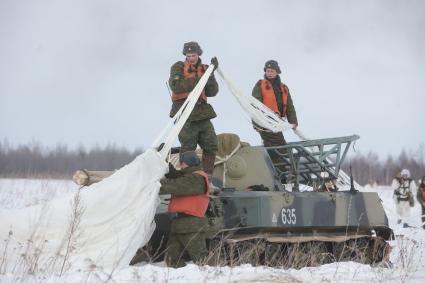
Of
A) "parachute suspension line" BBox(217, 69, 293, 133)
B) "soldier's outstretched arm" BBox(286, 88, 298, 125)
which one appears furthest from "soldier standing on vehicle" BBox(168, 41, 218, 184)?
"soldier's outstretched arm" BBox(286, 88, 298, 125)

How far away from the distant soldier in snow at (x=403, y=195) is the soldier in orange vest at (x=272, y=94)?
10978mm

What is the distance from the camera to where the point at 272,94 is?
40.0 feet

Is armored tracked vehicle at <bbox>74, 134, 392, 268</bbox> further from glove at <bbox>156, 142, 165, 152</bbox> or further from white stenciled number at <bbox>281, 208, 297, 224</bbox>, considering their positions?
glove at <bbox>156, 142, 165, 152</bbox>

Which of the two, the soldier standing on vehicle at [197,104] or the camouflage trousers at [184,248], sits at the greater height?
the soldier standing on vehicle at [197,104]

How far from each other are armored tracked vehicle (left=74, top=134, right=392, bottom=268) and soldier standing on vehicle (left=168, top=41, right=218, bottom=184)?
1.92ft

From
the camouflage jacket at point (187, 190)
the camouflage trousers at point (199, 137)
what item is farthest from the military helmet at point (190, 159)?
the camouflage trousers at point (199, 137)

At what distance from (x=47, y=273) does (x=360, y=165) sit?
265 feet

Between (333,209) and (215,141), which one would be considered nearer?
(215,141)

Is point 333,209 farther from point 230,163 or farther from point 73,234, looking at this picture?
point 73,234

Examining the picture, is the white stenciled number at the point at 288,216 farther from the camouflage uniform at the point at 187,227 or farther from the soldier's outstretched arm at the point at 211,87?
the soldier's outstretched arm at the point at 211,87

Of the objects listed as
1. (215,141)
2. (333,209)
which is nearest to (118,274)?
(215,141)

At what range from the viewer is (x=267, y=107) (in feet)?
39.1

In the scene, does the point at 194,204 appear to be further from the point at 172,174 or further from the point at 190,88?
the point at 190,88

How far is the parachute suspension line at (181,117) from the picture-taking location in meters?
9.61
